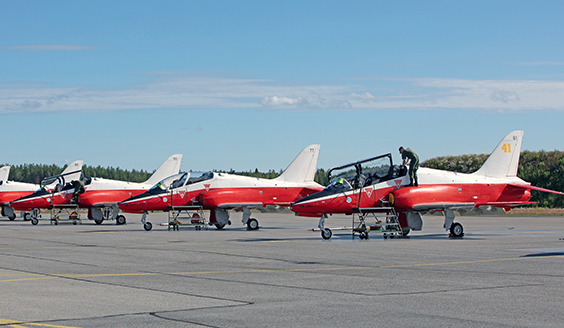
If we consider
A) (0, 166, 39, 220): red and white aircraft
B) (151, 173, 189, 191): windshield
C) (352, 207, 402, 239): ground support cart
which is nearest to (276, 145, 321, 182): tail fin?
(151, 173, 189, 191): windshield

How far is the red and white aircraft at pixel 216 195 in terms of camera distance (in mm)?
33000

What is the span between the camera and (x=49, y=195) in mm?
43406

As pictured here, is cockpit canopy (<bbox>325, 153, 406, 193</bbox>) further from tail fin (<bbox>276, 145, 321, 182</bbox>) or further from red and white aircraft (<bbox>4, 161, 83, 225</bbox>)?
red and white aircraft (<bbox>4, 161, 83, 225</bbox>)

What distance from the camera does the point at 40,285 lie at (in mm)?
11664

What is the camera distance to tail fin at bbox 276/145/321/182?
119 feet

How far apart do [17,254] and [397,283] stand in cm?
1213

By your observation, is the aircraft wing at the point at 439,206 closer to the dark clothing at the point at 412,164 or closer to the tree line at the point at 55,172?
the dark clothing at the point at 412,164

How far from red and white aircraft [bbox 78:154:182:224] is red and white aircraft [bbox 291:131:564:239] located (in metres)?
19.5

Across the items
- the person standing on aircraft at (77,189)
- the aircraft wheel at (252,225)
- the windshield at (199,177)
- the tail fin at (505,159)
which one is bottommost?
the aircraft wheel at (252,225)

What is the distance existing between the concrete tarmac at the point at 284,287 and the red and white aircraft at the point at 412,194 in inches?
213

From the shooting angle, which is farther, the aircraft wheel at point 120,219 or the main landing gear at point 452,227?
the aircraft wheel at point 120,219

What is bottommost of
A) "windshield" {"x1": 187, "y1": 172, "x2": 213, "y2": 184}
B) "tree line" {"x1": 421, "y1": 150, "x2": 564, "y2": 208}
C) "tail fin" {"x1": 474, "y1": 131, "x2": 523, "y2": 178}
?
"windshield" {"x1": 187, "y1": 172, "x2": 213, "y2": 184}

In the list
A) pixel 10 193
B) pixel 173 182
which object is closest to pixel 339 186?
pixel 173 182

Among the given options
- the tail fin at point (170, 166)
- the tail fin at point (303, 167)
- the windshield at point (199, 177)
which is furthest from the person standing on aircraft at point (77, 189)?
the tail fin at point (303, 167)
